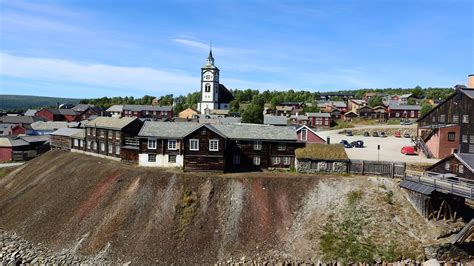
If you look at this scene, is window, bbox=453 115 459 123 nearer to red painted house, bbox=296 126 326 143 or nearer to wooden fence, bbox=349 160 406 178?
wooden fence, bbox=349 160 406 178

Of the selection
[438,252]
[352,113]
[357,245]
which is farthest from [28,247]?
[352,113]

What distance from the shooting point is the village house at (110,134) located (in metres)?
53.9

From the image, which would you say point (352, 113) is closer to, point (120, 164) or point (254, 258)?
point (120, 164)

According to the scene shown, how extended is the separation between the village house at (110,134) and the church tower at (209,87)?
59.9 m

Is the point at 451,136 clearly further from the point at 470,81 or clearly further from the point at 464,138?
the point at 470,81

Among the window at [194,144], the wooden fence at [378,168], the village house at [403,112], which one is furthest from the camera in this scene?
the village house at [403,112]

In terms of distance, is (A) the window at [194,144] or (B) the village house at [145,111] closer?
(A) the window at [194,144]

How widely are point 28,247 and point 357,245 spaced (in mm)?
30123

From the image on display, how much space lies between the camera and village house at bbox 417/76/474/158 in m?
51.6

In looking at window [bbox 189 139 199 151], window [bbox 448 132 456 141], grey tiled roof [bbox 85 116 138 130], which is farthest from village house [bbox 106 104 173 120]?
window [bbox 448 132 456 141]

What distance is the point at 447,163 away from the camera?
37.0m

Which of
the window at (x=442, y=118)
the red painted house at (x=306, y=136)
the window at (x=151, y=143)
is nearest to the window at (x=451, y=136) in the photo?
the window at (x=442, y=118)

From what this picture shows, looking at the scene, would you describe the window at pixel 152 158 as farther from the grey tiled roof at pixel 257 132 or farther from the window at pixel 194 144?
the grey tiled roof at pixel 257 132

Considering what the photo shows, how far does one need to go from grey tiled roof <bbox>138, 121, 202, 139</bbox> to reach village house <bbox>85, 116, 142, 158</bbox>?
601 centimetres
